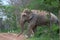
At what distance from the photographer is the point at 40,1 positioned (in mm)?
4891

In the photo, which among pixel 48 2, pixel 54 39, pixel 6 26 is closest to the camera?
pixel 48 2

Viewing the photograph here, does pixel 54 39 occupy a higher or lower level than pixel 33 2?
lower

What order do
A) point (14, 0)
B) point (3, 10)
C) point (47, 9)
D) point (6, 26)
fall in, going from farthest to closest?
1. point (6, 26)
2. point (3, 10)
3. point (14, 0)
4. point (47, 9)

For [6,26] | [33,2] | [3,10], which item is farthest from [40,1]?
[6,26]

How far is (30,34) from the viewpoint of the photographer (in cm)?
898

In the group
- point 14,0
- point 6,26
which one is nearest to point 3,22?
point 6,26

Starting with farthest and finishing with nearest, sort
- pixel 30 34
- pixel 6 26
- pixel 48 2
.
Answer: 1. pixel 6 26
2. pixel 30 34
3. pixel 48 2

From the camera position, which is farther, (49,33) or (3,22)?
(3,22)

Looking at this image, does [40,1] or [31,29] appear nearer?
[40,1]

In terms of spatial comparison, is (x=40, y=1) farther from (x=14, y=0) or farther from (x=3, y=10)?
(x=3, y=10)

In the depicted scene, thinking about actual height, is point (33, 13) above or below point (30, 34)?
above

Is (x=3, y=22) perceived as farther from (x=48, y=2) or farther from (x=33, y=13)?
(x=48, y=2)

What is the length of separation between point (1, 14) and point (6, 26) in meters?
1.09

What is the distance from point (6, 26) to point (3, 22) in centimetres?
70
